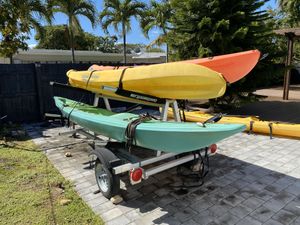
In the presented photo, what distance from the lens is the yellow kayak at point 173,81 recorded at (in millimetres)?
3899

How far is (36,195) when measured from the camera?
385 centimetres

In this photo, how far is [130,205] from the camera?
357 cm

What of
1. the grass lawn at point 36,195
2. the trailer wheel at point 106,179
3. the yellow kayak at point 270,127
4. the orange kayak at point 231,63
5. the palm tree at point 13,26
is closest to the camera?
the grass lawn at point 36,195

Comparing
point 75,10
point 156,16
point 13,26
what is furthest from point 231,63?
point 156,16

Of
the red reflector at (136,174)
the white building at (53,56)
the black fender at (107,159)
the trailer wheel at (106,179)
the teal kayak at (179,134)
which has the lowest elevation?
the trailer wheel at (106,179)

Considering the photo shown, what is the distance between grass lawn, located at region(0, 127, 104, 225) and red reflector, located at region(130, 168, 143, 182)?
664 mm

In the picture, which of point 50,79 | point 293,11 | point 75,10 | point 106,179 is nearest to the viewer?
point 106,179

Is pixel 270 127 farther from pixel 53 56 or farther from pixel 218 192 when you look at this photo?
pixel 53 56

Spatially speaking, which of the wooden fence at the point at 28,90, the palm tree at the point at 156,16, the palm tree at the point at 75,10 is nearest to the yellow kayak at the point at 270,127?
the wooden fence at the point at 28,90

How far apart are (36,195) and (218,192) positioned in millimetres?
2720

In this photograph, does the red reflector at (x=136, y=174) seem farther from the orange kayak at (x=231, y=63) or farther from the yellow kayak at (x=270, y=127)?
the yellow kayak at (x=270, y=127)

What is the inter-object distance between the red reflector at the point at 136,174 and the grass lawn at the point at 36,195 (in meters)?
0.66

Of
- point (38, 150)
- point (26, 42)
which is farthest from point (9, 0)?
point (38, 150)

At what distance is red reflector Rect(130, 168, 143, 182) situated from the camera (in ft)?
11.2
